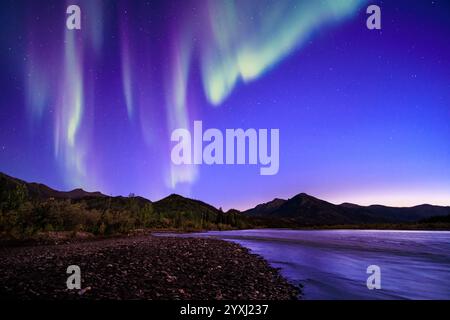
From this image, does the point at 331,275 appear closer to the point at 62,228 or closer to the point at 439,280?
the point at 439,280

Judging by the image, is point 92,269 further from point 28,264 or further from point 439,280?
point 439,280

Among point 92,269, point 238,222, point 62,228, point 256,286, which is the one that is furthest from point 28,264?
point 238,222

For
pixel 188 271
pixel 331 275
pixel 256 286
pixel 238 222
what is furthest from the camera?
pixel 238 222

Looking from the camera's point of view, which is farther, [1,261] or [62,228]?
[62,228]

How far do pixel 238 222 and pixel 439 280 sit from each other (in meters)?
182

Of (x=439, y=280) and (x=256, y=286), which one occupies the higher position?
(x=256, y=286)
